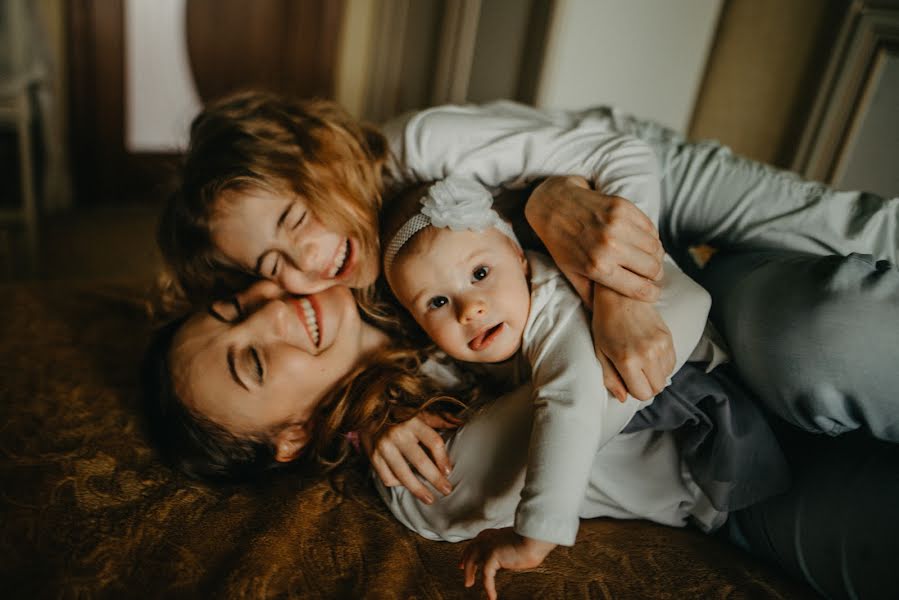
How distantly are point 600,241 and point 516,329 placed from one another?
16cm

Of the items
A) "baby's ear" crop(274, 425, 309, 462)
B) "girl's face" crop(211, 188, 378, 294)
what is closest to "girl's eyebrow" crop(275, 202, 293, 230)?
"girl's face" crop(211, 188, 378, 294)

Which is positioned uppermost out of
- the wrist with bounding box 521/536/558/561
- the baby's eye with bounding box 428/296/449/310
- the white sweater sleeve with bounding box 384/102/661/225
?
the white sweater sleeve with bounding box 384/102/661/225

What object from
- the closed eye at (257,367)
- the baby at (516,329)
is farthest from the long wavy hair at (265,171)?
the closed eye at (257,367)

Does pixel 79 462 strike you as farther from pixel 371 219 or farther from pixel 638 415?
pixel 638 415

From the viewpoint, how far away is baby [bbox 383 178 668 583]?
0.74m

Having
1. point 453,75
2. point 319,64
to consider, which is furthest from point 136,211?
point 453,75

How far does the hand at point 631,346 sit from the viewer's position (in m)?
0.81

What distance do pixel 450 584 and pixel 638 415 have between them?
35 centimetres

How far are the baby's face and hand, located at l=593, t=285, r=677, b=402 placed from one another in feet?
0.38

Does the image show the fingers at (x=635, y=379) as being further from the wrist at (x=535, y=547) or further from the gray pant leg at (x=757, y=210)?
the gray pant leg at (x=757, y=210)

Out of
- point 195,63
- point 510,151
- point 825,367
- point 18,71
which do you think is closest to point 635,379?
point 825,367

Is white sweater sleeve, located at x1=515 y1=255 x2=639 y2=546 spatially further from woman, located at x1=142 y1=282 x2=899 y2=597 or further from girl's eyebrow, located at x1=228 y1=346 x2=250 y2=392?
girl's eyebrow, located at x1=228 y1=346 x2=250 y2=392

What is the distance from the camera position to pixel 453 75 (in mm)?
2240

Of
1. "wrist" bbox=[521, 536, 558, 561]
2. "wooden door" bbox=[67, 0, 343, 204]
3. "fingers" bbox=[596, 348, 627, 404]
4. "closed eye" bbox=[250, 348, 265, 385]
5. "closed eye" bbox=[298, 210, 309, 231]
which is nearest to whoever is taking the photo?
"wrist" bbox=[521, 536, 558, 561]
